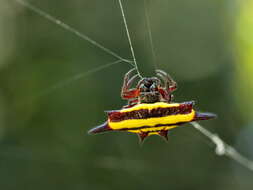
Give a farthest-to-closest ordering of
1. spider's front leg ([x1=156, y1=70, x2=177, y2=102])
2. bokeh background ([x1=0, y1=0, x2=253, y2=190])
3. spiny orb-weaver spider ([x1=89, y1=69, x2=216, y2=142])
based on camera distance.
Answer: bokeh background ([x1=0, y1=0, x2=253, y2=190]), spider's front leg ([x1=156, y1=70, x2=177, y2=102]), spiny orb-weaver spider ([x1=89, y1=69, x2=216, y2=142])

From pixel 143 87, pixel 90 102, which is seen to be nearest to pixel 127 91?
pixel 143 87

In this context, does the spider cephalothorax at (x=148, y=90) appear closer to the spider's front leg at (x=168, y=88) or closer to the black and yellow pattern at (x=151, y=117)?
the spider's front leg at (x=168, y=88)

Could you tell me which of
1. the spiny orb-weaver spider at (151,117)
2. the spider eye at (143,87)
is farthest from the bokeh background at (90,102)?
the spiny orb-weaver spider at (151,117)

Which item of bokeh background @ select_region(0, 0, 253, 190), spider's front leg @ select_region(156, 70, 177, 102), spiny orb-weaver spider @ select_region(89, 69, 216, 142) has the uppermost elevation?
bokeh background @ select_region(0, 0, 253, 190)

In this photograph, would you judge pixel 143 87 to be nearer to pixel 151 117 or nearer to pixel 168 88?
pixel 168 88

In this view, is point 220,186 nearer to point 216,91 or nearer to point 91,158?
point 216,91

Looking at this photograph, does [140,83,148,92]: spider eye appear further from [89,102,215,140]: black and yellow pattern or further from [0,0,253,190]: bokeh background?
[0,0,253,190]: bokeh background

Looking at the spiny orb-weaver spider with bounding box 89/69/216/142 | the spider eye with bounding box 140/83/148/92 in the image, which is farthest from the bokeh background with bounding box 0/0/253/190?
the spiny orb-weaver spider with bounding box 89/69/216/142

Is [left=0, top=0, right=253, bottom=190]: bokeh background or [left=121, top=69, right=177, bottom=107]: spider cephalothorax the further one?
[left=0, top=0, right=253, bottom=190]: bokeh background
